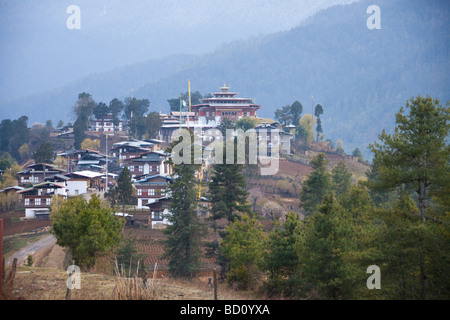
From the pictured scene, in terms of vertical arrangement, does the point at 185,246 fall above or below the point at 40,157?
below

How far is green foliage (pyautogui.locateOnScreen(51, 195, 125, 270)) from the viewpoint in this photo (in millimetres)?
17234

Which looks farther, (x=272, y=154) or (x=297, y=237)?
(x=272, y=154)

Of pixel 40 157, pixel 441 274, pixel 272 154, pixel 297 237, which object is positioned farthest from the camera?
pixel 272 154

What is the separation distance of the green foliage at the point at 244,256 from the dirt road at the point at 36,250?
14027 millimetres

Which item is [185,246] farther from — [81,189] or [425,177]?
[81,189]

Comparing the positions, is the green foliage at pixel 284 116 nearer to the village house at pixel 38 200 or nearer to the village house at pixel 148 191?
the village house at pixel 148 191

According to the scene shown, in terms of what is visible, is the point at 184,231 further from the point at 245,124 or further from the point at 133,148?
the point at 245,124

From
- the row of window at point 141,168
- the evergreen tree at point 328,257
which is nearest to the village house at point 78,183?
the row of window at point 141,168

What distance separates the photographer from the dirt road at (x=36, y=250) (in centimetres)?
2744

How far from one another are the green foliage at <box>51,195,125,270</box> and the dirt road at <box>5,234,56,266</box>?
10314 mm

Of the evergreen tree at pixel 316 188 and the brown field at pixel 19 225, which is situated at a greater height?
the evergreen tree at pixel 316 188
